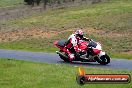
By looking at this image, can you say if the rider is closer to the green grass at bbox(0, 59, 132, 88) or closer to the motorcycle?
the motorcycle

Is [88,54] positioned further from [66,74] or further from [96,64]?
[66,74]

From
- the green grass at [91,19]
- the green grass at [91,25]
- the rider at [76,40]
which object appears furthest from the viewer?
the green grass at [91,19]

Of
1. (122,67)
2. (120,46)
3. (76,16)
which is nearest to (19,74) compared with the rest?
(122,67)

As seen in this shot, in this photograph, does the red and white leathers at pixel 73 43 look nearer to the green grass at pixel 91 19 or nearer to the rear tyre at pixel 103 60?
the rear tyre at pixel 103 60

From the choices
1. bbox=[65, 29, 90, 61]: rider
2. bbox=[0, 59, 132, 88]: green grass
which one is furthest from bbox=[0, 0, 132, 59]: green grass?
bbox=[0, 59, 132, 88]: green grass

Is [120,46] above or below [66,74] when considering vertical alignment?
below

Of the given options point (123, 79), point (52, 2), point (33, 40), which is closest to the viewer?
point (123, 79)

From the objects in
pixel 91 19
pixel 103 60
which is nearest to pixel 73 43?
pixel 103 60

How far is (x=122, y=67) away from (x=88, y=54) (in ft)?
8.40

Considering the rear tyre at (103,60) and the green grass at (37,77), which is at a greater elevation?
the green grass at (37,77)

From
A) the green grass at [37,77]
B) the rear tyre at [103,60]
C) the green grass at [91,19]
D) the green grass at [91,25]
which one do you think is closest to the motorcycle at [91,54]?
the rear tyre at [103,60]

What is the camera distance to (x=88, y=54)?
2312 cm

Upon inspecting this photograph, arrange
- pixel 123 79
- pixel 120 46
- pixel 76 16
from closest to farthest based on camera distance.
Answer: pixel 123 79 < pixel 120 46 < pixel 76 16

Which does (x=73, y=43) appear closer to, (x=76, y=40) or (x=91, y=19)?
(x=76, y=40)
